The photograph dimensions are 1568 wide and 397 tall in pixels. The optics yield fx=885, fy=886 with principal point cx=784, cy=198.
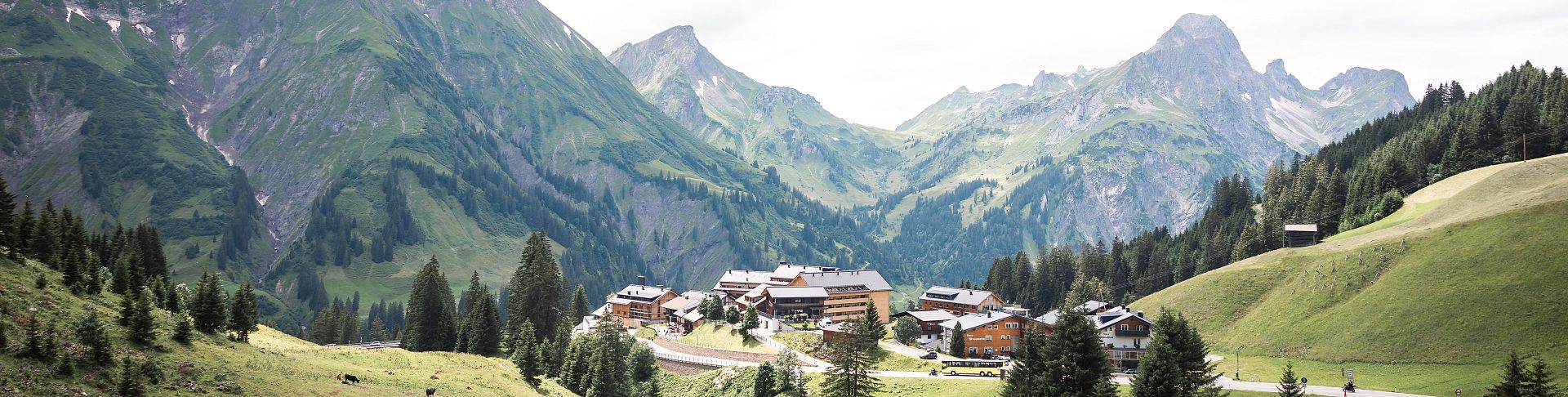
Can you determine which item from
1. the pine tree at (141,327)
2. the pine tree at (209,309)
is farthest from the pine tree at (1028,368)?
the pine tree at (209,309)

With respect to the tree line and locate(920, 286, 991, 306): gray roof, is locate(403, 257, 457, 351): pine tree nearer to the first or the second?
the tree line

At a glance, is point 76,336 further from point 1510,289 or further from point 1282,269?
point 1282,269

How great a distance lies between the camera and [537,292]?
12175 centimetres

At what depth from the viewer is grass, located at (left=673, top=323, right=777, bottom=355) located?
123 m

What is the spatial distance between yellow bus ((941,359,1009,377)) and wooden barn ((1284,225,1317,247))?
212 ft

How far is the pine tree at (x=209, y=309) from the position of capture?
204 feet

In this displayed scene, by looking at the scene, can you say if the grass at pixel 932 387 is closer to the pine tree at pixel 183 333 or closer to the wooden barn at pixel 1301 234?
the pine tree at pixel 183 333

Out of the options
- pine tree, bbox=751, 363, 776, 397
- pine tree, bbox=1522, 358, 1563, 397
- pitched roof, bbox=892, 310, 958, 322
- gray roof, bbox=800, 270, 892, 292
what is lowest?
pine tree, bbox=751, 363, 776, 397

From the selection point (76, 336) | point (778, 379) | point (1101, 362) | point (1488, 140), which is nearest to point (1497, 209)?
point (1488, 140)

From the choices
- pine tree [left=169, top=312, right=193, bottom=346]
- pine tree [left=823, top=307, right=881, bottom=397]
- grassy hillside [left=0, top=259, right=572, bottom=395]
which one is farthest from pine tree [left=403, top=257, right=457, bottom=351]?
pine tree [left=169, top=312, right=193, bottom=346]

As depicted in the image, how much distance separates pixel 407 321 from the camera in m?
122

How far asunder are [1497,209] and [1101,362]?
6285 cm

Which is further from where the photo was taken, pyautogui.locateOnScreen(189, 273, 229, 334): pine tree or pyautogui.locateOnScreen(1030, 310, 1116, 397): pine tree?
pyautogui.locateOnScreen(1030, 310, 1116, 397): pine tree

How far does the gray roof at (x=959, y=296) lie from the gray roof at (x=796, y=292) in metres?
21.9
